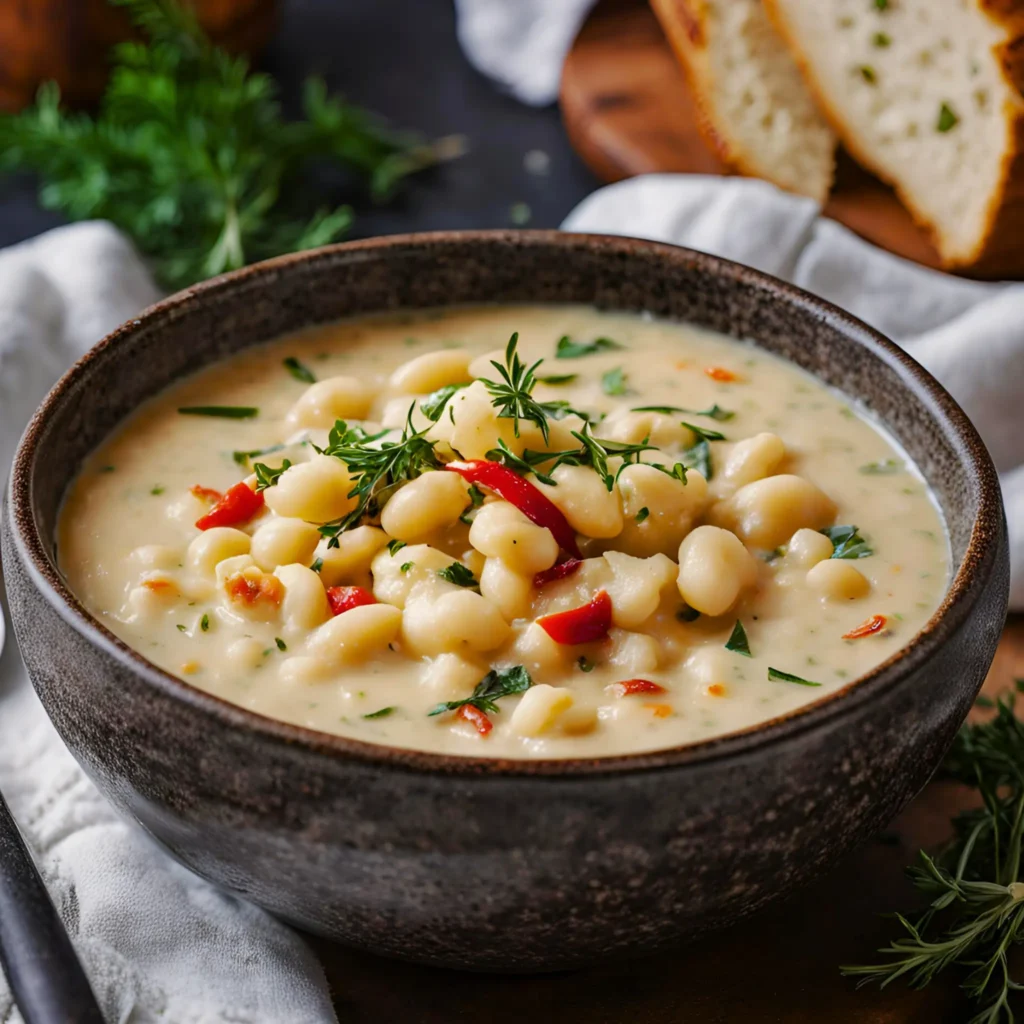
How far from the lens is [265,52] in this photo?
4441mm

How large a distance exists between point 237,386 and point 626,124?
1.64 metres

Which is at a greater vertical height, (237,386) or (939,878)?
(237,386)

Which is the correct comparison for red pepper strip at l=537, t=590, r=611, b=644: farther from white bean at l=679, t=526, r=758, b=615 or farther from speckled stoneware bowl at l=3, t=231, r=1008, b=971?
speckled stoneware bowl at l=3, t=231, r=1008, b=971

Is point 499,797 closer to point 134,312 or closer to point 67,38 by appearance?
point 134,312

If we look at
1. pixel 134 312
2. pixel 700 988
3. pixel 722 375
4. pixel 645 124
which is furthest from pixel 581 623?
pixel 645 124

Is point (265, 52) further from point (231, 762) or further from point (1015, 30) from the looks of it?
point (231, 762)

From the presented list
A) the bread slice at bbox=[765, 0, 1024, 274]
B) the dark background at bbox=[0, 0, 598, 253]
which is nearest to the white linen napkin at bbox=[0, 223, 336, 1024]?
the dark background at bbox=[0, 0, 598, 253]

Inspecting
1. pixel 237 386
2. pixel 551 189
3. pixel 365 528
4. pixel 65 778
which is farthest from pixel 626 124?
pixel 65 778

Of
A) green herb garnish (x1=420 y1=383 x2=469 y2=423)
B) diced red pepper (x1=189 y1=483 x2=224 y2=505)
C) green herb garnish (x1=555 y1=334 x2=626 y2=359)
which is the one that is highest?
green herb garnish (x1=420 y1=383 x2=469 y2=423)

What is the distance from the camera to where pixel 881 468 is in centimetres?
228

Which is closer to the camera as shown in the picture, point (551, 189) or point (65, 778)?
point (65, 778)

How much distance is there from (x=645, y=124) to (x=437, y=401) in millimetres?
1797

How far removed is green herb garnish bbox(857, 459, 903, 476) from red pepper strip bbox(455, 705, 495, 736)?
81cm

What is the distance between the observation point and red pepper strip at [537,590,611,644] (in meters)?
1.88
